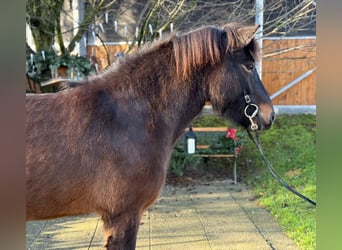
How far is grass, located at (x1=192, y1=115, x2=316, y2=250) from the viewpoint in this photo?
4186mm

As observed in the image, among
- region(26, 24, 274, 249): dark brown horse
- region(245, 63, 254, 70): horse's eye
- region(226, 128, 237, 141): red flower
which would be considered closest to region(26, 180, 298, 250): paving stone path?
region(226, 128, 237, 141): red flower

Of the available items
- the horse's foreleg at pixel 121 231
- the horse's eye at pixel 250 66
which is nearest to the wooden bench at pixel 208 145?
the horse's eye at pixel 250 66

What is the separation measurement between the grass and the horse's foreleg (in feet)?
6.67

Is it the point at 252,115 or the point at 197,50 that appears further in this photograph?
the point at 252,115

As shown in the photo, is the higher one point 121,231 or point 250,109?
point 250,109

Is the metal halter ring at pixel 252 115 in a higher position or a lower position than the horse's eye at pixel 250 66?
lower

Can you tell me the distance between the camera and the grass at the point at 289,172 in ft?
13.7

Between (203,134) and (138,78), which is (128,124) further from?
(203,134)

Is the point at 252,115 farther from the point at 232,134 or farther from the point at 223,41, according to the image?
the point at 232,134

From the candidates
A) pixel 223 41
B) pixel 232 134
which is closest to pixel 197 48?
pixel 223 41

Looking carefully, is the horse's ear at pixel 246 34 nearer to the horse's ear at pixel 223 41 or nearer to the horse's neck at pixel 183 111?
the horse's ear at pixel 223 41

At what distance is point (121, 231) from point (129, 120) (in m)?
0.63

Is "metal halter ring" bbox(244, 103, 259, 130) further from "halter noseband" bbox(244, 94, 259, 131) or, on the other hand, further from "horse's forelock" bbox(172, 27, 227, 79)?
"horse's forelock" bbox(172, 27, 227, 79)

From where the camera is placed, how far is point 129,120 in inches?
87.9
